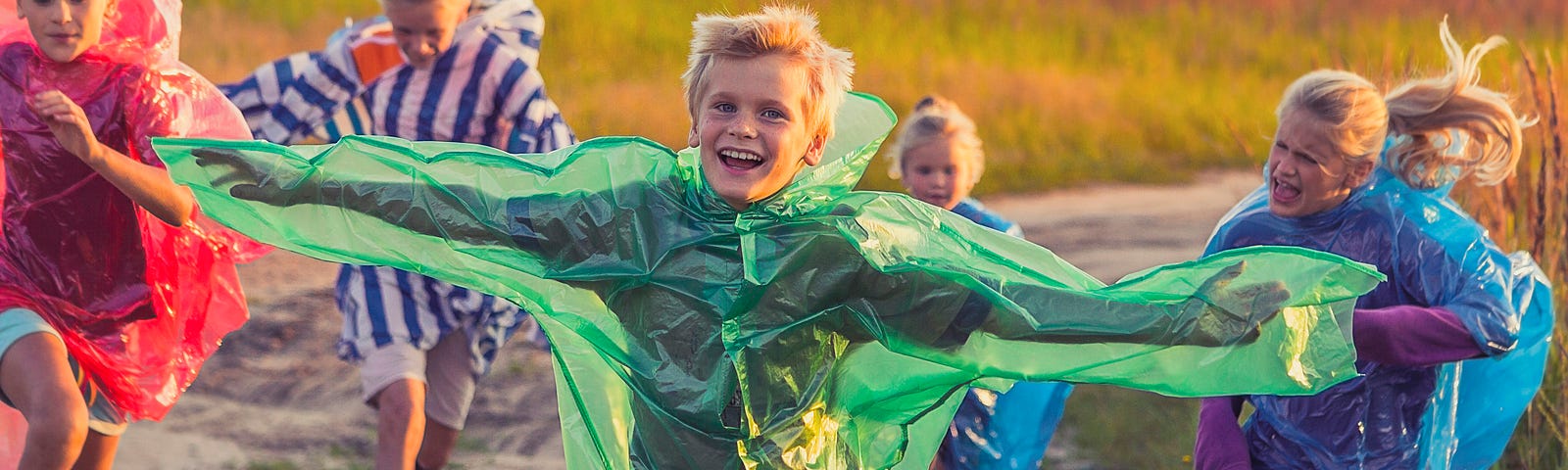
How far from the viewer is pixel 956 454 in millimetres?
→ 4605

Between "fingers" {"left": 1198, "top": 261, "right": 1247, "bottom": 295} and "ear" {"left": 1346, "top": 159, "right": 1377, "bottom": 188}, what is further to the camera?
"ear" {"left": 1346, "top": 159, "right": 1377, "bottom": 188}

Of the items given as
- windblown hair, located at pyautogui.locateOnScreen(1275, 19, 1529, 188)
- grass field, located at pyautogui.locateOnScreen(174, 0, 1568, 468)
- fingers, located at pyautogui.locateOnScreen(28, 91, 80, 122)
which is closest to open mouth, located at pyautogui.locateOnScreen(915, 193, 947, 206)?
windblown hair, located at pyautogui.locateOnScreen(1275, 19, 1529, 188)

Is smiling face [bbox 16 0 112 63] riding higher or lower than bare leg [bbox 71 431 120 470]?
higher

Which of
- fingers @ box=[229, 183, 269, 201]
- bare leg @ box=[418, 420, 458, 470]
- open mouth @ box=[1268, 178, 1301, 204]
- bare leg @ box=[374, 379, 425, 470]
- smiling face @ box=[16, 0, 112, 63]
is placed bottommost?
bare leg @ box=[418, 420, 458, 470]

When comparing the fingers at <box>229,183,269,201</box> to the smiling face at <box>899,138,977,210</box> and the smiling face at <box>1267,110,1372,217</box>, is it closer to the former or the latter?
the smiling face at <box>899,138,977,210</box>

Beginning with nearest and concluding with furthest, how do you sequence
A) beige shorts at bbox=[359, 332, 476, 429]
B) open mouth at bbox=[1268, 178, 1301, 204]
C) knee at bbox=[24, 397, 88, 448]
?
knee at bbox=[24, 397, 88, 448] < open mouth at bbox=[1268, 178, 1301, 204] < beige shorts at bbox=[359, 332, 476, 429]

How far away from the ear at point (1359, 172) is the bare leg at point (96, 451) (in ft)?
9.14

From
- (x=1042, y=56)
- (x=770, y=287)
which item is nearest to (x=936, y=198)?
(x=770, y=287)

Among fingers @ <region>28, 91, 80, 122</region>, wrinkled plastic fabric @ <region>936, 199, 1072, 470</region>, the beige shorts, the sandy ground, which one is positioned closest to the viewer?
fingers @ <region>28, 91, 80, 122</region>

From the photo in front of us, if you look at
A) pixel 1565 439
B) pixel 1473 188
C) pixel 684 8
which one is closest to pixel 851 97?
pixel 1565 439

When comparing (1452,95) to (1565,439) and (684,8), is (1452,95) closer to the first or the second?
(1565,439)

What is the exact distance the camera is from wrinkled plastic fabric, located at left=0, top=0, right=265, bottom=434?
12.9 ft

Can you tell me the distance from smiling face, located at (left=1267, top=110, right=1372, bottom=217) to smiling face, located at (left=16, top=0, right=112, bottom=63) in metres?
2.53

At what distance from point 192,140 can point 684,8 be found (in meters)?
11.5
